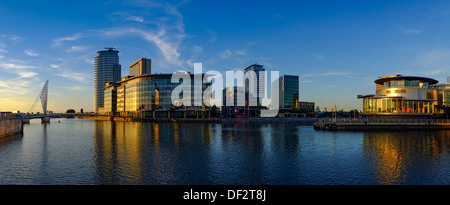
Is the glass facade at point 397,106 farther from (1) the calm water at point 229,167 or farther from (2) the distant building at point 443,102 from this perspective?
(1) the calm water at point 229,167

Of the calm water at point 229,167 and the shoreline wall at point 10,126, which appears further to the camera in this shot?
the shoreline wall at point 10,126

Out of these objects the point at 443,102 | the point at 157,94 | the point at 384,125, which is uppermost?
the point at 157,94

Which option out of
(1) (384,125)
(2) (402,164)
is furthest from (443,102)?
(2) (402,164)

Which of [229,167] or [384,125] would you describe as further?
[384,125]

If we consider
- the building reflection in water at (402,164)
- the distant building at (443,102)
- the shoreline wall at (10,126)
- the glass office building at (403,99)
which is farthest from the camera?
the distant building at (443,102)

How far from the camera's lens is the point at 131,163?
107 feet

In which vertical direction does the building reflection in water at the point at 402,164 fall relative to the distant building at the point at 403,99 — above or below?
below

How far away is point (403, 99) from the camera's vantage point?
4016 inches

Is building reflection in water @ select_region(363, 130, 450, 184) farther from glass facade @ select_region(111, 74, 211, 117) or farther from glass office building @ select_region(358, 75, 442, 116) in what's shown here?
glass facade @ select_region(111, 74, 211, 117)

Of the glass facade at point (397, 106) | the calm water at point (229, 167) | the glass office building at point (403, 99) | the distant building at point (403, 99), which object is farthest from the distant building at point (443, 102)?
the calm water at point (229, 167)

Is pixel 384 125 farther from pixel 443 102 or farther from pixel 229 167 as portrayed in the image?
pixel 229 167

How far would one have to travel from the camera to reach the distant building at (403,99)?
333 feet

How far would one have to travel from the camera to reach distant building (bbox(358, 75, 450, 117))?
10150 cm
